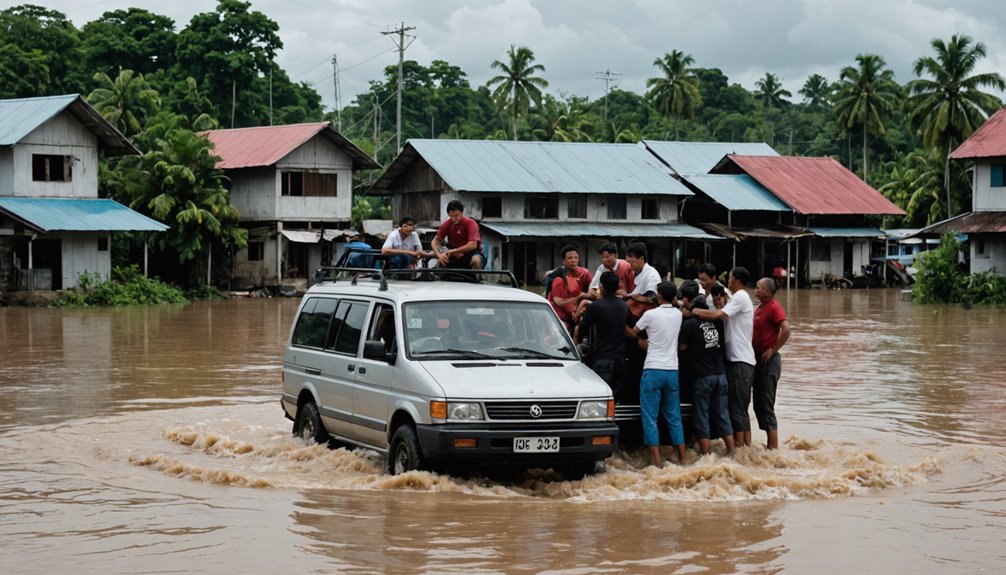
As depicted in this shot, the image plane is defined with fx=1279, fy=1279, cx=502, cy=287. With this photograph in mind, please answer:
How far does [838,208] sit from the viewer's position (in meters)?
57.7

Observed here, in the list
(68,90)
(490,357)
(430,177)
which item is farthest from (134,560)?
(68,90)

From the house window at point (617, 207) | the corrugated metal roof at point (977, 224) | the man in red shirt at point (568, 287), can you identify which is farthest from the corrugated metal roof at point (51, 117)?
the man in red shirt at point (568, 287)

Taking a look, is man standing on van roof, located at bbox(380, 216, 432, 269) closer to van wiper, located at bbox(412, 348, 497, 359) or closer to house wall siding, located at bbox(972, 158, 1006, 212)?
van wiper, located at bbox(412, 348, 497, 359)

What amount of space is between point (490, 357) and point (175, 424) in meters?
5.84

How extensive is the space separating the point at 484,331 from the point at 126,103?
43.1 meters

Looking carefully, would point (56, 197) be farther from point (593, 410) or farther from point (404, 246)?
point (593, 410)

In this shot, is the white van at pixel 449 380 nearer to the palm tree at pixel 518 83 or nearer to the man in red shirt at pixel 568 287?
the man in red shirt at pixel 568 287

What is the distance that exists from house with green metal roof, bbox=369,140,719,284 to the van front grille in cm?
4076

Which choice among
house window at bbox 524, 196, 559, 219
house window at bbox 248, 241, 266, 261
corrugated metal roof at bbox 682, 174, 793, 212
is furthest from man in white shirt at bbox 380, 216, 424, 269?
corrugated metal roof at bbox 682, 174, 793, 212

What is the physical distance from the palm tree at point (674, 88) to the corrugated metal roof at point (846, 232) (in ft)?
69.3

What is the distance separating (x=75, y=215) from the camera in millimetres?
40281

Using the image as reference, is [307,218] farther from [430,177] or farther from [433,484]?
[433,484]

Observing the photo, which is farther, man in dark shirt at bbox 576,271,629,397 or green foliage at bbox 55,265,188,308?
green foliage at bbox 55,265,188,308

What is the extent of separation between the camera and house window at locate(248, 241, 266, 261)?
161 ft
